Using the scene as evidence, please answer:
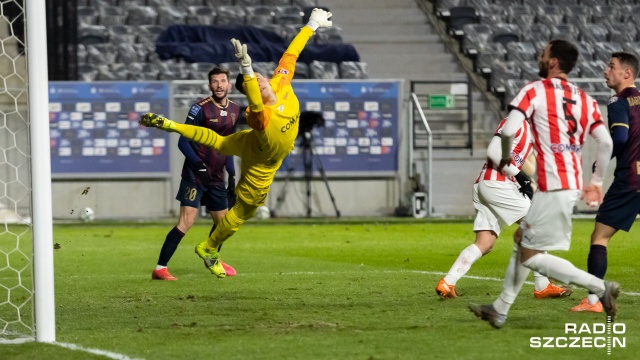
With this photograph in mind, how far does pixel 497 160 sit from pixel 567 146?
0.56 m

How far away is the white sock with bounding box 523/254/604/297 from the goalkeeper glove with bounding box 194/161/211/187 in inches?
194

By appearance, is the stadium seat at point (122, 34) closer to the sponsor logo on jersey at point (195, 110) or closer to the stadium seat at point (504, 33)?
the stadium seat at point (504, 33)

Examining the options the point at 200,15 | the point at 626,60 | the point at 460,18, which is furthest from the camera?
the point at 460,18

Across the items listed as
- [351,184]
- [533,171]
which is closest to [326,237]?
[351,184]

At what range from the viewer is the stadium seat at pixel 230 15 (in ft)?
84.7

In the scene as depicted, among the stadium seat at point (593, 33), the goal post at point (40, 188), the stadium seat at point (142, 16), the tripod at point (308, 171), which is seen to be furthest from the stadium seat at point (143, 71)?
the goal post at point (40, 188)

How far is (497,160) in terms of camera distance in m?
7.79

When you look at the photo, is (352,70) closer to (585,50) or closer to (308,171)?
(308,171)

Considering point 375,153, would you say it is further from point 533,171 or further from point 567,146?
point 567,146

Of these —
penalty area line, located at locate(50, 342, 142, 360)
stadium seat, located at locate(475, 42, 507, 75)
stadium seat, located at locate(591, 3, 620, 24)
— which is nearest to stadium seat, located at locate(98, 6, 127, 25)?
stadium seat, located at locate(475, 42, 507, 75)

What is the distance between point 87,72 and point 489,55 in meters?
8.50

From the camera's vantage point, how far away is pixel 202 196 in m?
11.9

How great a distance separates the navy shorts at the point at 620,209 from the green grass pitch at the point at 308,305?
2.01 feet

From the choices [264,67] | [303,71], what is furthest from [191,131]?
[303,71]
